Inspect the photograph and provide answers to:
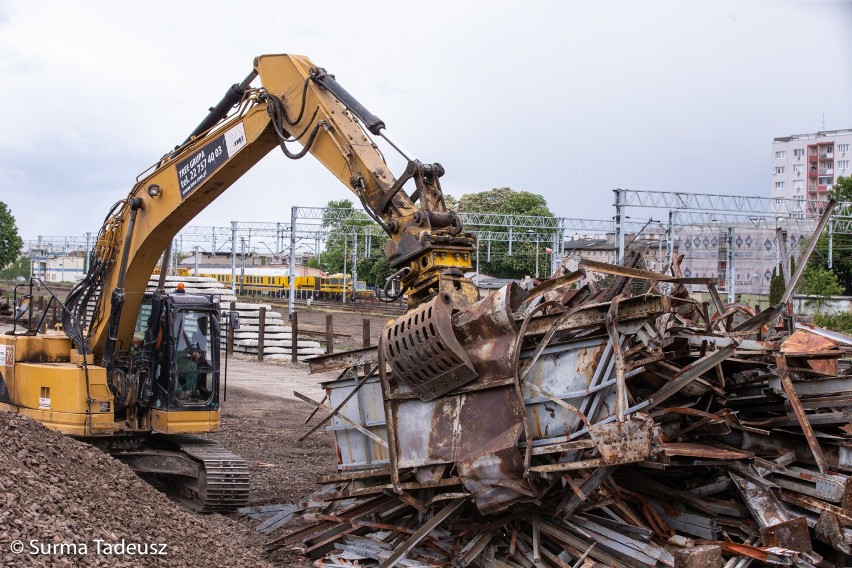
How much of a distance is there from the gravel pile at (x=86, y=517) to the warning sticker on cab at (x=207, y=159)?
9.94 feet

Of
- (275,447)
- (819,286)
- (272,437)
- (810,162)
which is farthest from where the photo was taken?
(810,162)

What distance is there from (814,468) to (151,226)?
7408 mm

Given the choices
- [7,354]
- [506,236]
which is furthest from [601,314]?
[506,236]

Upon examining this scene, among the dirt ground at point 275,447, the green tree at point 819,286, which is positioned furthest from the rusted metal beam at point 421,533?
the green tree at point 819,286

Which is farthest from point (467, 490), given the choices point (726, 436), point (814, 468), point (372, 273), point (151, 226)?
point (372, 273)

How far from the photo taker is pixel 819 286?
40.8 metres

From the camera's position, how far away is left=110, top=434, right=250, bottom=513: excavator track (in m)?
10.3

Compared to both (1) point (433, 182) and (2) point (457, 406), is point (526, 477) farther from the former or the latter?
(1) point (433, 182)

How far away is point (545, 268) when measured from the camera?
210 ft

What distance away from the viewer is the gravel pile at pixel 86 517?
721 centimetres

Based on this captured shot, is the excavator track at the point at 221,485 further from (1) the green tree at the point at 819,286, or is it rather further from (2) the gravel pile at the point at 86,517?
(1) the green tree at the point at 819,286

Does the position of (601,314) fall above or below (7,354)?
above

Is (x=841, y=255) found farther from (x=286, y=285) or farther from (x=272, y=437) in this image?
(x=272, y=437)

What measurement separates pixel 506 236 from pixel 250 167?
51800 mm
